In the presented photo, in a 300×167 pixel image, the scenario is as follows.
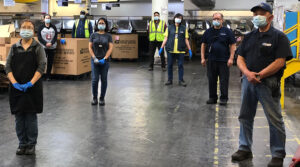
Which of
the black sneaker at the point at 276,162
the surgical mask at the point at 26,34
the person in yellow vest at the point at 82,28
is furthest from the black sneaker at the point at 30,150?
the person in yellow vest at the point at 82,28

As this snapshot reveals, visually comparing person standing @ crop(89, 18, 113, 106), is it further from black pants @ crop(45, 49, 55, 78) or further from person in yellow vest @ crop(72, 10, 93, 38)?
person in yellow vest @ crop(72, 10, 93, 38)

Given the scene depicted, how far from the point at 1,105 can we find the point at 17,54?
3.13 metres

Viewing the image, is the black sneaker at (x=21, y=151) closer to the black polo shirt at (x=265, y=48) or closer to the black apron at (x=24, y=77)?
the black apron at (x=24, y=77)

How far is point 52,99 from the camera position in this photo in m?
7.41

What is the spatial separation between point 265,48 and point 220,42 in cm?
302

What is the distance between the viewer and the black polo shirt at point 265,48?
3.69m

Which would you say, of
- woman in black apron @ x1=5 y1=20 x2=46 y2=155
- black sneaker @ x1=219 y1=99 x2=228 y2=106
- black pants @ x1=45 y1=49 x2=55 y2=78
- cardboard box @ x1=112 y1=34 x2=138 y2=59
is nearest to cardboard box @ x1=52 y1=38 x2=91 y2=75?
black pants @ x1=45 y1=49 x2=55 y2=78

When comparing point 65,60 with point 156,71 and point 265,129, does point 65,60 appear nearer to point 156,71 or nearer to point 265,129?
point 156,71

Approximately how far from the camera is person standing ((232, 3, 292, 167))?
370 centimetres

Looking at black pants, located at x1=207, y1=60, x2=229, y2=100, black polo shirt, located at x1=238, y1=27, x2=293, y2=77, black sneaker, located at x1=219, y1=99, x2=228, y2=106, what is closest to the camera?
black polo shirt, located at x1=238, y1=27, x2=293, y2=77

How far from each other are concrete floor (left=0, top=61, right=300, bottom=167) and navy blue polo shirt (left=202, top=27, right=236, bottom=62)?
934mm

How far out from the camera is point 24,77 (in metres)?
4.11

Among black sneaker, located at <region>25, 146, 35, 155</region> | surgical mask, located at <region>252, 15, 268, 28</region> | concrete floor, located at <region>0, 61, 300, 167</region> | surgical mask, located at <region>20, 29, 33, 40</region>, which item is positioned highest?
surgical mask, located at <region>252, 15, 268, 28</region>

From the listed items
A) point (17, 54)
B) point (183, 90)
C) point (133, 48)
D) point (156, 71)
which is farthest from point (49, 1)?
point (17, 54)
